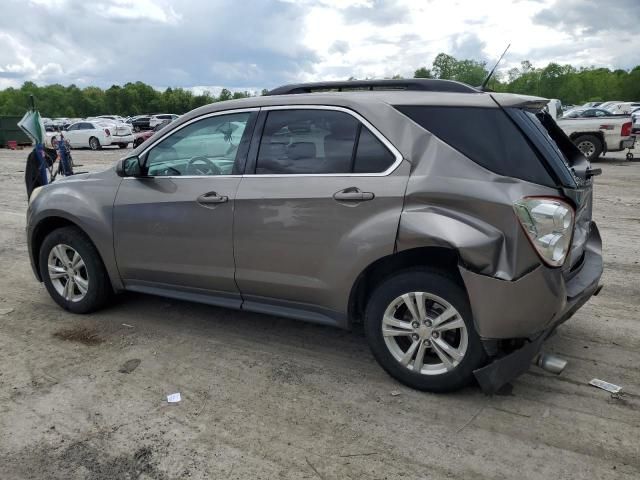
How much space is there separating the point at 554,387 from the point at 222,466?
→ 209 cm

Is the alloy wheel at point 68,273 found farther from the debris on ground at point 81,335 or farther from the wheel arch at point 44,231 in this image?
the debris on ground at point 81,335

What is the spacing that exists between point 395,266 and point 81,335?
2676 mm

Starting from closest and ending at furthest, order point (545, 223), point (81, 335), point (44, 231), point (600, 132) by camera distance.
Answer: point (545, 223)
point (81, 335)
point (44, 231)
point (600, 132)

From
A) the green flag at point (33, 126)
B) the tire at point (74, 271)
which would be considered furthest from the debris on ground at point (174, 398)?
the green flag at point (33, 126)

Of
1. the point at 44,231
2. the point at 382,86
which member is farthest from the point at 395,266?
the point at 44,231

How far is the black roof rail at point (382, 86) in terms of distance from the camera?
359 cm

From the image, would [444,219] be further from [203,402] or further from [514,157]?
[203,402]

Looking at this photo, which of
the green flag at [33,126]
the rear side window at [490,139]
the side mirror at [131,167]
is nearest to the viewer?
the rear side window at [490,139]

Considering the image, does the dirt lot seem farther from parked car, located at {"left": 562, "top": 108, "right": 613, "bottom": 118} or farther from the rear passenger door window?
parked car, located at {"left": 562, "top": 108, "right": 613, "bottom": 118}

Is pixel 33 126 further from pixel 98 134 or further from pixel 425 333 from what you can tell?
pixel 98 134

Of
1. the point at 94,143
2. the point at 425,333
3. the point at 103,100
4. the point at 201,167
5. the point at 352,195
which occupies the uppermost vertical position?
the point at 103,100

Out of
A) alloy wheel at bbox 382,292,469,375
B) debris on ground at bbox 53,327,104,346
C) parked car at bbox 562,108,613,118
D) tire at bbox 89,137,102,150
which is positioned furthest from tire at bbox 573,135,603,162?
tire at bbox 89,137,102,150

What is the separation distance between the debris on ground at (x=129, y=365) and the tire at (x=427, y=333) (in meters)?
1.68

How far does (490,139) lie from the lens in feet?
10.4
